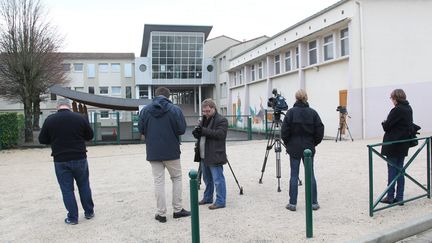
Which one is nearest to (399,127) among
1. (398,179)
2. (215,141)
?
(398,179)

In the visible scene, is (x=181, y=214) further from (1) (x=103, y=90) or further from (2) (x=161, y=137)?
(1) (x=103, y=90)

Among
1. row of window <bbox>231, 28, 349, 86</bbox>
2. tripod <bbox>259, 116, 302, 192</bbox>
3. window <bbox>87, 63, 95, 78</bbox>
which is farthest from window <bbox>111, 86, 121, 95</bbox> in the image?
tripod <bbox>259, 116, 302, 192</bbox>

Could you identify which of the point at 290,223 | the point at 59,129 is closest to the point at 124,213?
the point at 59,129

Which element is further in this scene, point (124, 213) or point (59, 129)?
point (124, 213)

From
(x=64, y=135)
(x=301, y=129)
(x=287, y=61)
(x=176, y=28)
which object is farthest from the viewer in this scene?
(x=176, y=28)

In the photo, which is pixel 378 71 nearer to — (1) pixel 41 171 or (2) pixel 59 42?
(1) pixel 41 171

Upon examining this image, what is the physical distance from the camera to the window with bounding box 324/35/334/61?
2088 centimetres

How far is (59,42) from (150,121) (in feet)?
70.8

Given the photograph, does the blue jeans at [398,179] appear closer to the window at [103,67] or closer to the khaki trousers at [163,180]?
the khaki trousers at [163,180]

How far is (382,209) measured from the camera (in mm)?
5613

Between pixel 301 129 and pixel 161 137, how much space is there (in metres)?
2.00

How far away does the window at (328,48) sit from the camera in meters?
20.9

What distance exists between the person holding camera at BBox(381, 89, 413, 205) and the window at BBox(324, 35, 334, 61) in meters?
15.4

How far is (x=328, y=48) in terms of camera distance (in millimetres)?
21266
